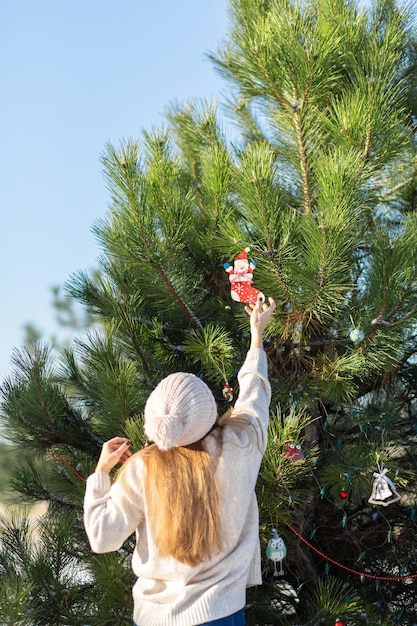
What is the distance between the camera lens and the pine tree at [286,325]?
255cm

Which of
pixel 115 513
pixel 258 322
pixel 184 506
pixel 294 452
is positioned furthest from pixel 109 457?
pixel 294 452

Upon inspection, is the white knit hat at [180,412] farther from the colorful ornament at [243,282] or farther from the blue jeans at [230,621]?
the colorful ornament at [243,282]

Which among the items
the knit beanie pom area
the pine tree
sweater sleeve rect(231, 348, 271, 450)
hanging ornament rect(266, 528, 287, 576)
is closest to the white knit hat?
the knit beanie pom area

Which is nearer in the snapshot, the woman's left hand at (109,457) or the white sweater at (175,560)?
the white sweater at (175,560)

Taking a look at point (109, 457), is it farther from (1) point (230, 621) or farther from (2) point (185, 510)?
(1) point (230, 621)

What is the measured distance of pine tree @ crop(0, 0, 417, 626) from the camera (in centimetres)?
255

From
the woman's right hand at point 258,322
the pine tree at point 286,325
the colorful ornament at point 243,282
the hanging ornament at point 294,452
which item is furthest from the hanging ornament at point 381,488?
the woman's right hand at point 258,322

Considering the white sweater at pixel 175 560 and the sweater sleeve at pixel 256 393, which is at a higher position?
the sweater sleeve at pixel 256 393

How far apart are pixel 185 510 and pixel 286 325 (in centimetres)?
125

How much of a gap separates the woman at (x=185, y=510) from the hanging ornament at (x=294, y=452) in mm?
762

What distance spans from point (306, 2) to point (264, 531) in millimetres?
2056

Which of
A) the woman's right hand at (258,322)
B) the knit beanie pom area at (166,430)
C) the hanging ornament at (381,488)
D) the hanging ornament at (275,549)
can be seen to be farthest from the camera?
the hanging ornament at (381,488)

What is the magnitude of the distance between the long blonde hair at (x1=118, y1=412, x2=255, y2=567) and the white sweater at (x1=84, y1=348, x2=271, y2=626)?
21 millimetres

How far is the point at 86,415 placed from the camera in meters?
3.14
